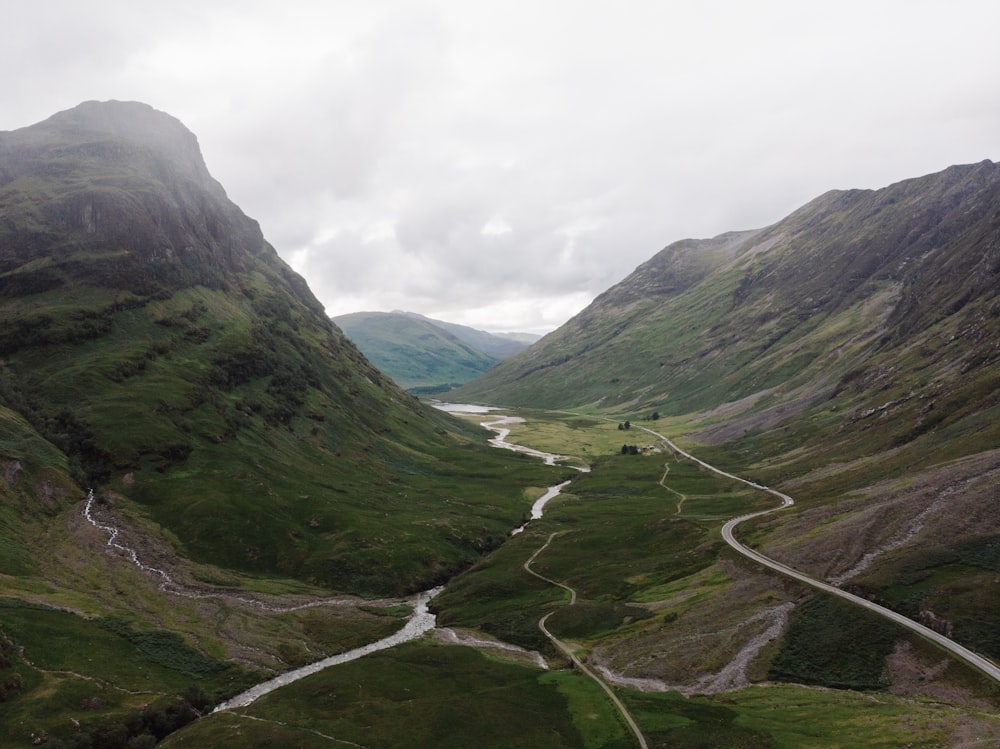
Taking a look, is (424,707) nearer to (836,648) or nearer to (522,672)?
(522,672)

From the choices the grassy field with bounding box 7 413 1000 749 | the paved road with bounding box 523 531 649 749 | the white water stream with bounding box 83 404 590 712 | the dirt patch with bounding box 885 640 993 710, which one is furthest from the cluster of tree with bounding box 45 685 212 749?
the dirt patch with bounding box 885 640 993 710

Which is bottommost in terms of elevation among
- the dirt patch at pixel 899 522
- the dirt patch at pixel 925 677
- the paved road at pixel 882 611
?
the dirt patch at pixel 925 677

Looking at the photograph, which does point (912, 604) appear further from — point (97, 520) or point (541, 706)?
point (97, 520)

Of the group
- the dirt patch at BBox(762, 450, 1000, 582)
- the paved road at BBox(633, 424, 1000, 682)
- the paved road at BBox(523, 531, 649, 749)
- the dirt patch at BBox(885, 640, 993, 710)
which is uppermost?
the dirt patch at BBox(762, 450, 1000, 582)

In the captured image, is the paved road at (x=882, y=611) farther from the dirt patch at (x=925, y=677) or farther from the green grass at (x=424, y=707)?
the green grass at (x=424, y=707)

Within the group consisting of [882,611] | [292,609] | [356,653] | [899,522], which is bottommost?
[356,653]

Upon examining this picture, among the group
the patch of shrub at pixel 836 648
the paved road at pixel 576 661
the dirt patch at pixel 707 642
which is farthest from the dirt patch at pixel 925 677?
the paved road at pixel 576 661

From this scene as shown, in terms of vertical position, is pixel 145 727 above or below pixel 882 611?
above

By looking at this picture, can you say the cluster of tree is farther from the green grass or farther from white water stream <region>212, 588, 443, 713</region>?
white water stream <region>212, 588, 443, 713</region>

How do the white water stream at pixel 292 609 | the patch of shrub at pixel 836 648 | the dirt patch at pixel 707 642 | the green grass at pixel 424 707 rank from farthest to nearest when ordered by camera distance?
the white water stream at pixel 292 609
the dirt patch at pixel 707 642
the patch of shrub at pixel 836 648
the green grass at pixel 424 707

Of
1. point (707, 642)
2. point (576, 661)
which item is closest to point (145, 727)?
point (576, 661)

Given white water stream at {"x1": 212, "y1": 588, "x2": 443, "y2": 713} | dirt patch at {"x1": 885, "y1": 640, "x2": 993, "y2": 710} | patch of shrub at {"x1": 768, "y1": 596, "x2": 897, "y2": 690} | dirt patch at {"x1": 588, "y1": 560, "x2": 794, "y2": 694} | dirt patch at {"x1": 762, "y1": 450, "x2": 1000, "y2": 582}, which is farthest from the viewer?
dirt patch at {"x1": 762, "y1": 450, "x2": 1000, "y2": 582}
